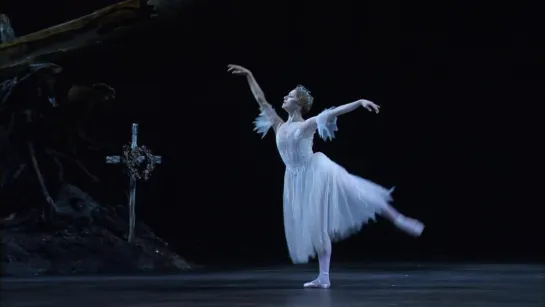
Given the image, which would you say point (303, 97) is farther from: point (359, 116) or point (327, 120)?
point (359, 116)

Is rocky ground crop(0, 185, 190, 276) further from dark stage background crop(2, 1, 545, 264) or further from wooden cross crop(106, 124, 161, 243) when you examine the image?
dark stage background crop(2, 1, 545, 264)

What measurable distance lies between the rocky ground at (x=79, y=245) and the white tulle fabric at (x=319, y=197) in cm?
174

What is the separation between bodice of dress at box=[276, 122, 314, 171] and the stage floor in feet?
2.17

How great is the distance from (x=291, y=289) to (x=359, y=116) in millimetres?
3530

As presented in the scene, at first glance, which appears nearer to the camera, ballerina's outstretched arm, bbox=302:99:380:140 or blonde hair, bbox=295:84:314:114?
ballerina's outstretched arm, bbox=302:99:380:140

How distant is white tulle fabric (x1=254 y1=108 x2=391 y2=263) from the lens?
4469mm

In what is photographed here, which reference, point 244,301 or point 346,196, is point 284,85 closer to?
point 346,196

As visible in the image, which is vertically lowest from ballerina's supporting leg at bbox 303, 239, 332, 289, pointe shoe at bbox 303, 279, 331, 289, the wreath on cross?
pointe shoe at bbox 303, 279, 331, 289

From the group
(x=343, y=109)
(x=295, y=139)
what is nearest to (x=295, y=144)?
(x=295, y=139)

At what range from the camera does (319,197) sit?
14.7ft

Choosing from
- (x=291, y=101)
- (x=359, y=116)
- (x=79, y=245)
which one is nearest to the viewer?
(x=291, y=101)

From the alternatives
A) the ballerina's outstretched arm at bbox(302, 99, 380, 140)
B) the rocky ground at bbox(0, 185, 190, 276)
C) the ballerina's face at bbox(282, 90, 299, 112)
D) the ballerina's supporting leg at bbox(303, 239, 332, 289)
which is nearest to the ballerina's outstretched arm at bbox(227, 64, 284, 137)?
the ballerina's face at bbox(282, 90, 299, 112)

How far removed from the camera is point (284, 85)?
7332mm

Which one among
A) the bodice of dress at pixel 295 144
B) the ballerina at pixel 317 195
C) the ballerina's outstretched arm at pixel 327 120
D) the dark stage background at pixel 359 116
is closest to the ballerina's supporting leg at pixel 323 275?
the ballerina at pixel 317 195
